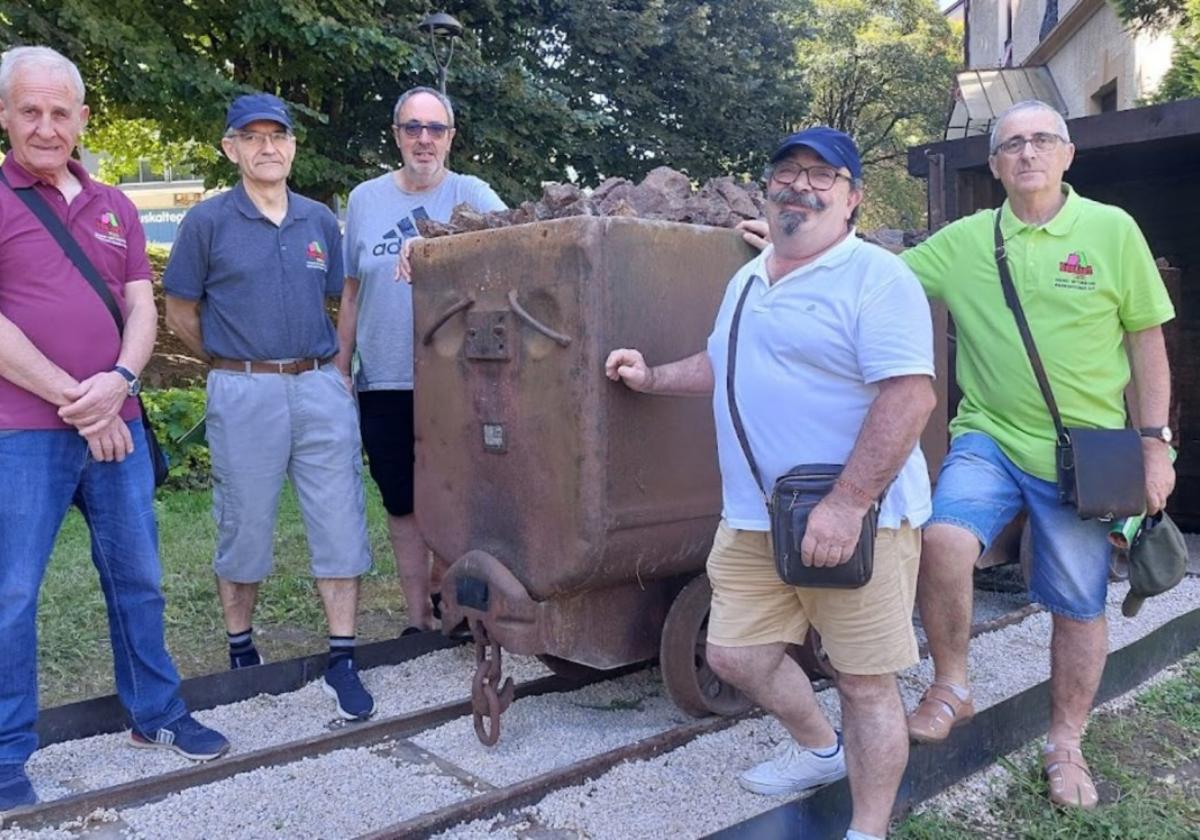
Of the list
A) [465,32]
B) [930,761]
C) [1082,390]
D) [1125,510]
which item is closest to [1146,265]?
[1082,390]

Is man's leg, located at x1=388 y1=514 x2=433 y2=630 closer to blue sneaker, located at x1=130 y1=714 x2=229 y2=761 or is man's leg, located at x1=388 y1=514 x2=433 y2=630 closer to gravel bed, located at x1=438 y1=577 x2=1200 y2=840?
blue sneaker, located at x1=130 y1=714 x2=229 y2=761

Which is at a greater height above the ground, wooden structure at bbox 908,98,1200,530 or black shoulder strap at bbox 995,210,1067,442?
wooden structure at bbox 908,98,1200,530

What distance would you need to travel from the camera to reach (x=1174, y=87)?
9.05m

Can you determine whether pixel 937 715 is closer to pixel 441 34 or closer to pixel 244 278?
pixel 244 278

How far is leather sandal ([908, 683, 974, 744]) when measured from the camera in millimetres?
3314

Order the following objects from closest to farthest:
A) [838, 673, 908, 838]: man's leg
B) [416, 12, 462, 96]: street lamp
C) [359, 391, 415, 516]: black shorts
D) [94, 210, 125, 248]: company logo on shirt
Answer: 1. [838, 673, 908, 838]: man's leg
2. [94, 210, 125, 248]: company logo on shirt
3. [359, 391, 415, 516]: black shorts
4. [416, 12, 462, 96]: street lamp

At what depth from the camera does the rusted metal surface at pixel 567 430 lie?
3.41 m

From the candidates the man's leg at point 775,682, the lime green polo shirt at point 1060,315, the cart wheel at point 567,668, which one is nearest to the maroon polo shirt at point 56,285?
the cart wheel at point 567,668

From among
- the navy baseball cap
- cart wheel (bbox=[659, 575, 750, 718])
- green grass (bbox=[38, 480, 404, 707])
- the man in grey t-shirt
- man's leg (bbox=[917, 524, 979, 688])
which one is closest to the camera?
the navy baseball cap

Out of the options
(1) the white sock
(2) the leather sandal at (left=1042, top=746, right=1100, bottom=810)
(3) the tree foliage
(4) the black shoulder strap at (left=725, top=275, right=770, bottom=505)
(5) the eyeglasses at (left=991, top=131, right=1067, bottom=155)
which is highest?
(3) the tree foliage

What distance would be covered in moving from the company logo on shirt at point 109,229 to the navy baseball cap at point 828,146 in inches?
83.3

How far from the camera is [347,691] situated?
4129mm

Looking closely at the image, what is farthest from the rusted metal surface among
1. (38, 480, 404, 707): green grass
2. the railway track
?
(38, 480, 404, 707): green grass

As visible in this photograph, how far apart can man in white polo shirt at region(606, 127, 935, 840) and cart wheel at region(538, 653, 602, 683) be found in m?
1.11
